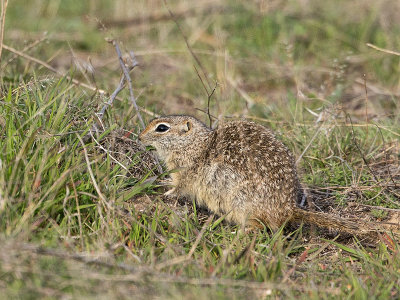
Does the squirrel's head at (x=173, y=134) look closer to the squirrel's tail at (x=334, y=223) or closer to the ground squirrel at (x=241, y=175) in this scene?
the ground squirrel at (x=241, y=175)

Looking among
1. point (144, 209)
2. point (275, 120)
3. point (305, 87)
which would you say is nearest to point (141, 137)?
point (144, 209)

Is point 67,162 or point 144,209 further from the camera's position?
point 144,209

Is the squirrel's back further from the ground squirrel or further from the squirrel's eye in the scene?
the squirrel's eye

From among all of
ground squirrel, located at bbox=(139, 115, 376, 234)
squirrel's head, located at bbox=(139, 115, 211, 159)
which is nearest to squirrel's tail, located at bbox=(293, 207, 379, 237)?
ground squirrel, located at bbox=(139, 115, 376, 234)

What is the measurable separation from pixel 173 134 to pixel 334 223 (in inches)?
64.1

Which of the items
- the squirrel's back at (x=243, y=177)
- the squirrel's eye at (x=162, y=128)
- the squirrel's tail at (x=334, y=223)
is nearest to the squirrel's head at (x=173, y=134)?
the squirrel's eye at (x=162, y=128)

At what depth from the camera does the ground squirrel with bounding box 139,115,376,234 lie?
4.46m

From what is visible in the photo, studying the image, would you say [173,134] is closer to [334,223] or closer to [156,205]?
[156,205]

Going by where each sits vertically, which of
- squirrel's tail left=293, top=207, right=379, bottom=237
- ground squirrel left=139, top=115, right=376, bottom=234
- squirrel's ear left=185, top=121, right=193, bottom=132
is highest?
A: squirrel's ear left=185, top=121, right=193, bottom=132

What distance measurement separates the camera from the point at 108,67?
8281 millimetres

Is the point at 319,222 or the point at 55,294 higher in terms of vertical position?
the point at 55,294

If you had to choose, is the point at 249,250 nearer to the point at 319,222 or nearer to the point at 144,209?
the point at 319,222

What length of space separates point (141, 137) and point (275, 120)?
1837 millimetres

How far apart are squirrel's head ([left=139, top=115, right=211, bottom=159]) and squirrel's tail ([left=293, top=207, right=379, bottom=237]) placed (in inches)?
44.8
